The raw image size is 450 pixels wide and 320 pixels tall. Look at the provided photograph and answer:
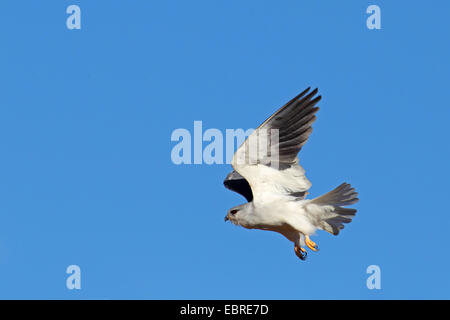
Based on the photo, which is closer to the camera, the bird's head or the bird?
the bird

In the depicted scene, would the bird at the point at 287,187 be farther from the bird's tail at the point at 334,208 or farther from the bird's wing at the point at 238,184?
the bird's wing at the point at 238,184

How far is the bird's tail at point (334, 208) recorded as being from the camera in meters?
16.5

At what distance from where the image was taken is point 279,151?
1695 cm

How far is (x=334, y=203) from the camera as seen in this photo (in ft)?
54.4

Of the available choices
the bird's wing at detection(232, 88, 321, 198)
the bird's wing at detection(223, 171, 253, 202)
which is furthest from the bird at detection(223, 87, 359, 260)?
the bird's wing at detection(223, 171, 253, 202)

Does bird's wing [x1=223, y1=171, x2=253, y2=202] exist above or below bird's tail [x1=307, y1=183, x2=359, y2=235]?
above

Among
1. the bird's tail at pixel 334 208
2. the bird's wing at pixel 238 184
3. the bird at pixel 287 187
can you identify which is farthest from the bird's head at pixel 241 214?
the bird's tail at pixel 334 208

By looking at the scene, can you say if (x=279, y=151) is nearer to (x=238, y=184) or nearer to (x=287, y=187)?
(x=287, y=187)

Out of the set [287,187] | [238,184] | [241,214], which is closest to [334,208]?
[287,187]

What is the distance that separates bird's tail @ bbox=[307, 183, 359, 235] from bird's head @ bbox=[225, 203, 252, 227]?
108 centimetres

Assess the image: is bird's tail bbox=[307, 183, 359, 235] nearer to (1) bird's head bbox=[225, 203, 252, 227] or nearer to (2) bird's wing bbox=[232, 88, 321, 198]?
(2) bird's wing bbox=[232, 88, 321, 198]

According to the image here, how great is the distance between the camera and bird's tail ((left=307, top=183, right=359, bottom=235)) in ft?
54.1

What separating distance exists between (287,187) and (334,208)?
3.31 feet
